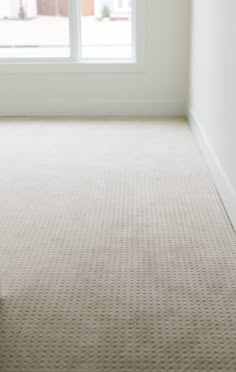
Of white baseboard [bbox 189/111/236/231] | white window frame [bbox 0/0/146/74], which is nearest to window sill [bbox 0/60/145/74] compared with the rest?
white window frame [bbox 0/0/146/74]

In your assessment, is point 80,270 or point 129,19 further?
point 129,19

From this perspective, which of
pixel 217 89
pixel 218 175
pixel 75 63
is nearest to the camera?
pixel 218 175

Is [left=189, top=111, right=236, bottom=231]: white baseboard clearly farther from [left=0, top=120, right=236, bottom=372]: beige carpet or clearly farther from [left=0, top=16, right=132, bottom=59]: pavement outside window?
[left=0, top=16, right=132, bottom=59]: pavement outside window

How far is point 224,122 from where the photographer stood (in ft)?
8.94

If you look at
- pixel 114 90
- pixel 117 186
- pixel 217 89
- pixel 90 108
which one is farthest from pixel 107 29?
pixel 117 186

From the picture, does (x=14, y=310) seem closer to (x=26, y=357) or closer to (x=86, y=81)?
(x=26, y=357)

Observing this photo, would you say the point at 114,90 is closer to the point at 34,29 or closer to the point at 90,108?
the point at 90,108

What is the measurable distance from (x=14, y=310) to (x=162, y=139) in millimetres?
2204

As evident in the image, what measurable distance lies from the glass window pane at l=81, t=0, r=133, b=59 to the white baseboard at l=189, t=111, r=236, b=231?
3.36 ft

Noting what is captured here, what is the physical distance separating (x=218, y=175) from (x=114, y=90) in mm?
1799

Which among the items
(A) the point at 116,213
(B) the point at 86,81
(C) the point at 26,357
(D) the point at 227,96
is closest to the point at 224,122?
(D) the point at 227,96

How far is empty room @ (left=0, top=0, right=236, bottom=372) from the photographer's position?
1.66 metres

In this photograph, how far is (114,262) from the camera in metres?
2.11

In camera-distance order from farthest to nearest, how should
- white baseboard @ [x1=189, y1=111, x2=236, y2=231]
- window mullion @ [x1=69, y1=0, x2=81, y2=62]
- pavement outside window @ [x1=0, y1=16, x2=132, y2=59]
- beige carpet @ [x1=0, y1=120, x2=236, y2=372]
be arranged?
pavement outside window @ [x1=0, y1=16, x2=132, y2=59] → window mullion @ [x1=69, y1=0, x2=81, y2=62] → white baseboard @ [x1=189, y1=111, x2=236, y2=231] → beige carpet @ [x1=0, y1=120, x2=236, y2=372]
